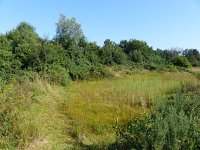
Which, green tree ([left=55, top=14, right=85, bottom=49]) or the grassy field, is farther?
green tree ([left=55, top=14, right=85, bottom=49])

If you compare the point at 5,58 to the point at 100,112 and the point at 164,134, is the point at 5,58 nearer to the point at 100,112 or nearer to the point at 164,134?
the point at 100,112

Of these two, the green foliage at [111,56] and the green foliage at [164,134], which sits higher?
the green foliage at [111,56]

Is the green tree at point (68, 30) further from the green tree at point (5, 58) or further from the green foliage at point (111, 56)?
the green tree at point (5, 58)

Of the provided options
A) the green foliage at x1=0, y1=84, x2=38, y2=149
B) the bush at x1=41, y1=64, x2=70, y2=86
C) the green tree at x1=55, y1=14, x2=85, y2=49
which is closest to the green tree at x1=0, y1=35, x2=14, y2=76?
the bush at x1=41, y1=64, x2=70, y2=86

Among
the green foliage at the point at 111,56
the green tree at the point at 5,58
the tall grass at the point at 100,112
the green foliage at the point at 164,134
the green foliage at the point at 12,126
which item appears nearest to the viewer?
the green foliage at the point at 164,134

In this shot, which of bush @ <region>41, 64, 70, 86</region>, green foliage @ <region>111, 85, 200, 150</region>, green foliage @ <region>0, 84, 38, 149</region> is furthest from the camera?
bush @ <region>41, 64, 70, 86</region>

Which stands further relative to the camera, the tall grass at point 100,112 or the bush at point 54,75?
the bush at point 54,75

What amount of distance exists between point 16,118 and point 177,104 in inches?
144

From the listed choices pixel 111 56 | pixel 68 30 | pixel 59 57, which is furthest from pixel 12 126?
pixel 68 30

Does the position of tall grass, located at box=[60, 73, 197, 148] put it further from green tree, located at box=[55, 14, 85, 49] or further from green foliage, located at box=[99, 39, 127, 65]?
green tree, located at box=[55, 14, 85, 49]

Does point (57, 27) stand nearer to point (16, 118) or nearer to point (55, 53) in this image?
point (55, 53)

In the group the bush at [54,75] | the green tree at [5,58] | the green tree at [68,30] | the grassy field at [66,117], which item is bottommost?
the grassy field at [66,117]

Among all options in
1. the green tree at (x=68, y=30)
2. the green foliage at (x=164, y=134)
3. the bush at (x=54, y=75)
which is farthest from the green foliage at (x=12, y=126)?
the green tree at (x=68, y=30)

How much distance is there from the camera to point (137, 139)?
617 cm
